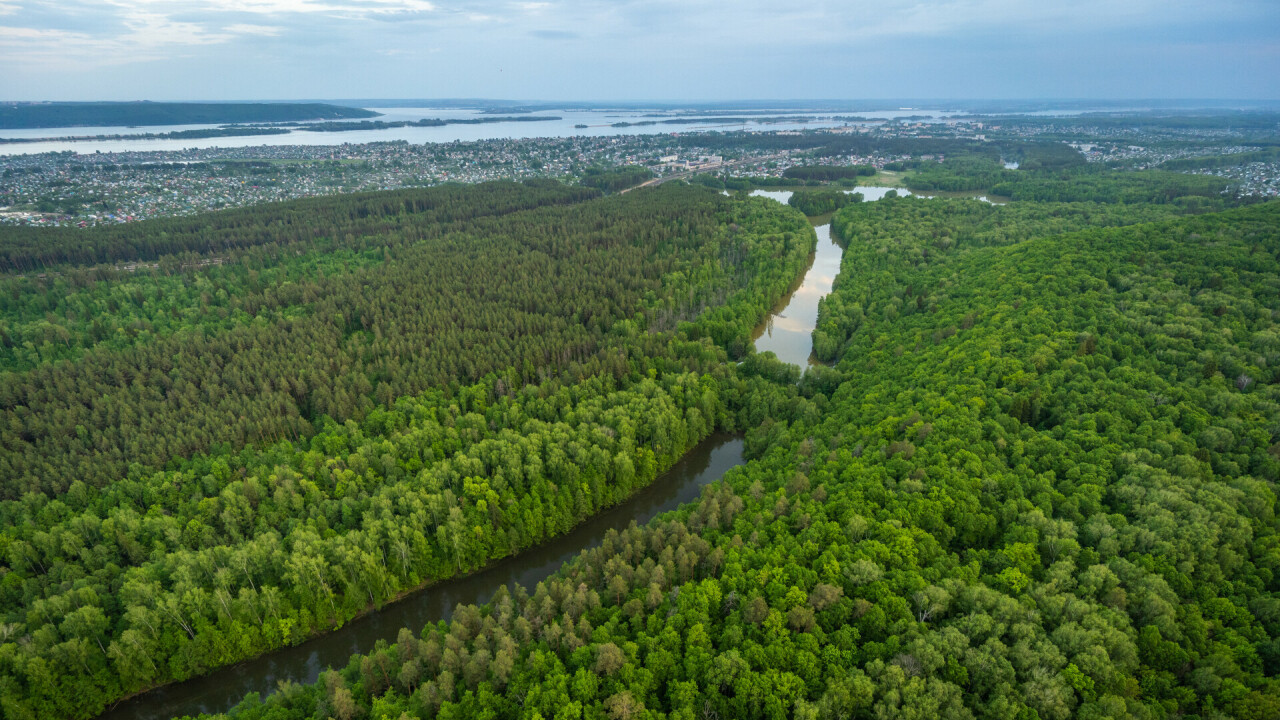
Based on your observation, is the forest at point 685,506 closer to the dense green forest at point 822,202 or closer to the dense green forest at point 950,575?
the dense green forest at point 950,575

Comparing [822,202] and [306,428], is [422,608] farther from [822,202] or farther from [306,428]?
[822,202]

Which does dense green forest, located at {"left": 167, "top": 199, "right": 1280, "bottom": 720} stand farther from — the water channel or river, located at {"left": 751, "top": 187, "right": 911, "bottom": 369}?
river, located at {"left": 751, "top": 187, "right": 911, "bottom": 369}

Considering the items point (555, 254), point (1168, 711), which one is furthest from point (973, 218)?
point (1168, 711)

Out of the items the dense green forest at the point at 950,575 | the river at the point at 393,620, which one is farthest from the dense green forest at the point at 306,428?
the dense green forest at the point at 950,575

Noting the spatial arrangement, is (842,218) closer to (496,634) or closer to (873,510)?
(873,510)

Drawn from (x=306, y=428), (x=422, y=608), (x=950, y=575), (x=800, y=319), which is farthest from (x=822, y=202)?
(x=422, y=608)
